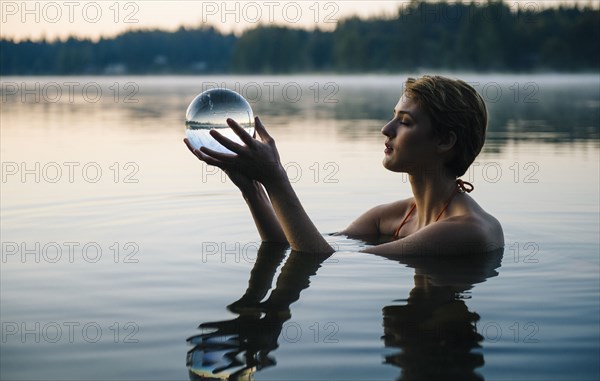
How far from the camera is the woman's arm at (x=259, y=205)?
6178 millimetres

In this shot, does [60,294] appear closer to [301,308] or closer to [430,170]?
[301,308]

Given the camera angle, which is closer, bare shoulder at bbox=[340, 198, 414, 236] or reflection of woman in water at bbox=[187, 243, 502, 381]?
reflection of woman in water at bbox=[187, 243, 502, 381]

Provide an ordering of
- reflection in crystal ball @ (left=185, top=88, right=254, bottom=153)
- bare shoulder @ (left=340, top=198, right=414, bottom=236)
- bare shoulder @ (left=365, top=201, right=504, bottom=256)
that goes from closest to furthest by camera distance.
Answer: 1. reflection in crystal ball @ (left=185, top=88, right=254, bottom=153)
2. bare shoulder @ (left=365, top=201, right=504, bottom=256)
3. bare shoulder @ (left=340, top=198, right=414, bottom=236)

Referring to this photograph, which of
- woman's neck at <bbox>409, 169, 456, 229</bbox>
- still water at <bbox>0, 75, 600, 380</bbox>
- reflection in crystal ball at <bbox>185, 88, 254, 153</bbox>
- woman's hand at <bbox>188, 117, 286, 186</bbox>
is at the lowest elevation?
still water at <bbox>0, 75, 600, 380</bbox>

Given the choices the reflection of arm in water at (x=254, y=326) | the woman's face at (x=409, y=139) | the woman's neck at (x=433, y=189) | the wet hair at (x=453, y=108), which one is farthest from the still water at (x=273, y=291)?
the wet hair at (x=453, y=108)

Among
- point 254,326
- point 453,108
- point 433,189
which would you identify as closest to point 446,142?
point 453,108

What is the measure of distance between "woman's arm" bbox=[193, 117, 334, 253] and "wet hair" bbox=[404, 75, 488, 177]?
1136 mm

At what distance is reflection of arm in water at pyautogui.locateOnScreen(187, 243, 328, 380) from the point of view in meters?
4.20

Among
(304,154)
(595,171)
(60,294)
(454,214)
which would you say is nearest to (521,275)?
(454,214)

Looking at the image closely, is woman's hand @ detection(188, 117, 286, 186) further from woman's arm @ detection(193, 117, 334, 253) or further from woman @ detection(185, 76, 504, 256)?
woman @ detection(185, 76, 504, 256)

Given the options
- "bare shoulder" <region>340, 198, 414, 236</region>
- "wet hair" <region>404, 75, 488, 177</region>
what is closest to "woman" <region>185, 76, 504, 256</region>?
"wet hair" <region>404, 75, 488, 177</region>

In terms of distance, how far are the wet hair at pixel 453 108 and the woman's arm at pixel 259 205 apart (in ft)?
4.21

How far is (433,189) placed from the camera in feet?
21.4

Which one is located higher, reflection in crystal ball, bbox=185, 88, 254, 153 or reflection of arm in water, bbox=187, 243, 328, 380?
reflection in crystal ball, bbox=185, 88, 254, 153
